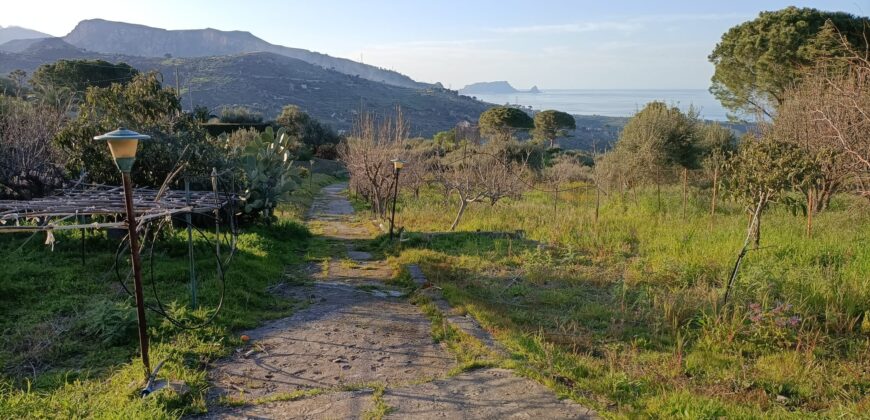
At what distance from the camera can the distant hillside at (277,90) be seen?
72.8 metres

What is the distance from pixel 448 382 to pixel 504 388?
456 mm

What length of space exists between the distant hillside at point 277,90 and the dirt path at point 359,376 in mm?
59341

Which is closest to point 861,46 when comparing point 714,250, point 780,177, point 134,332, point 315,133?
point 714,250

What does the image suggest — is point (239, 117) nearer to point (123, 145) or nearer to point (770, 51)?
point (770, 51)

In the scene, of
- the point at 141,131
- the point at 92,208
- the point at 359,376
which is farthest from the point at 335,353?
the point at 141,131

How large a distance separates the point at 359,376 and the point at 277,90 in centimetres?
8429

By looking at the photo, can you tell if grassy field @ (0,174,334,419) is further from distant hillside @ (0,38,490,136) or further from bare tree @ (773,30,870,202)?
distant hillside @ (0,38,490,136)

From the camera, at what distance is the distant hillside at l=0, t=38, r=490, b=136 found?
72812 mm

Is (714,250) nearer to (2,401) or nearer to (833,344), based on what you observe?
(833,344)

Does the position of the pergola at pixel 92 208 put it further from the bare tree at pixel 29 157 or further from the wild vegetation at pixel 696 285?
the wild vegetation at pixel 696 285

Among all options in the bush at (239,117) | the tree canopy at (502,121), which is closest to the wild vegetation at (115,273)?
the bush at (239,117)

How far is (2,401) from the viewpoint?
3.61m

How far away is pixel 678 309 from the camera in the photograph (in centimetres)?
550

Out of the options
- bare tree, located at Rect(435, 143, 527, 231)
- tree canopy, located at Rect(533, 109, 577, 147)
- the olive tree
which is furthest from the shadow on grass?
tree canopy, located at Rect(533, 109, 577, 147)
